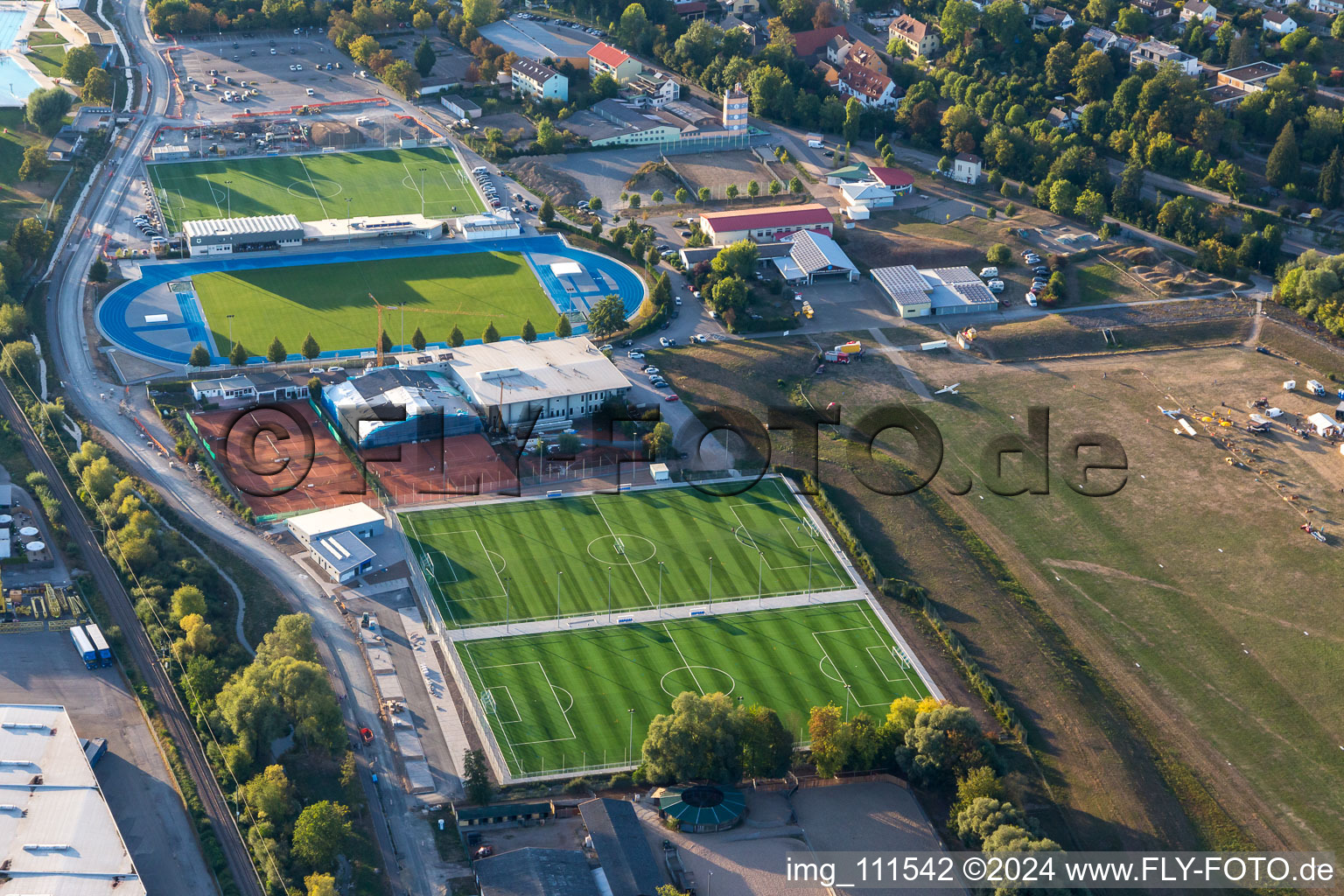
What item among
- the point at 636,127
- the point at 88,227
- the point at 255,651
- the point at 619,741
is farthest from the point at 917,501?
the point at 88,227

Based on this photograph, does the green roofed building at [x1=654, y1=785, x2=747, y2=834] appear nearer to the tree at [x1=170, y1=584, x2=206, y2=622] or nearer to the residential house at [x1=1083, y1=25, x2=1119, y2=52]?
the tree at [x1=170, y1=584, x2=206, y2=622]

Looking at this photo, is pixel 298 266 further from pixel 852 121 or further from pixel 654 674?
pixel 654 674

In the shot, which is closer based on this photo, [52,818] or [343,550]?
[52,818]

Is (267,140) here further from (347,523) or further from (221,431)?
(347,523)

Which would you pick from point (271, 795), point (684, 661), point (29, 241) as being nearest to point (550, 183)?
point (29, 241)

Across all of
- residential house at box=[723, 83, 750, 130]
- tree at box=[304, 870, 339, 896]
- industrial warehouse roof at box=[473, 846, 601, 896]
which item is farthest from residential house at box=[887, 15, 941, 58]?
tree at box=[304, 870, 339, 896]
